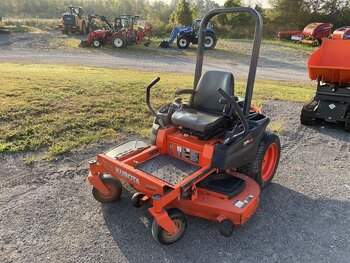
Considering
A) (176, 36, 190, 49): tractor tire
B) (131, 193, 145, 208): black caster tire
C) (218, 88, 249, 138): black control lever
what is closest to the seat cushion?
(218, 88, 249, 138): black control lever

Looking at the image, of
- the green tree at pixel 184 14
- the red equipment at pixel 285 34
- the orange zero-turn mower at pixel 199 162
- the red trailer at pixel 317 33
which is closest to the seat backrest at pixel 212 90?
the orange zero-turn mower at pixel 199 162

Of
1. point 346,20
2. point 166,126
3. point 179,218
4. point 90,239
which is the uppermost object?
point 346,20

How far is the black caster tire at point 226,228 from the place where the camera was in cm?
282

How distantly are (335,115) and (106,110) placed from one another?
4.23 meters

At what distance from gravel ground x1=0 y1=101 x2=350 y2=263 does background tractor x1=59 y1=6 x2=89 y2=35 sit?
71.2 ft

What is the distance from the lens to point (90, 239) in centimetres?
288

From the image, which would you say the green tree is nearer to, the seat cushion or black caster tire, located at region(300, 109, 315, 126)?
black caster tire, located at region(300, 109, 315, 126)

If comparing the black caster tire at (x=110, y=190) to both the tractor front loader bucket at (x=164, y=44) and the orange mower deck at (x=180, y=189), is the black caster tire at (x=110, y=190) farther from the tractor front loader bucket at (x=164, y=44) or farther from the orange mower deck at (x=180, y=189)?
the tractor front loader bucket at (x=164, y=44)

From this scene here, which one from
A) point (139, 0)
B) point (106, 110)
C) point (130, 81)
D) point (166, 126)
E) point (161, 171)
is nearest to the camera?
point (161, 171)

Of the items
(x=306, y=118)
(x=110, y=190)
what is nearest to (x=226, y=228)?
(x=110, y=190)

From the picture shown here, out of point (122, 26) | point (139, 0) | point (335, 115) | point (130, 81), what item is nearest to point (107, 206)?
point (335, 115)

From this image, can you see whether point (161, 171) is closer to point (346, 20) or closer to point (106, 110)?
point (106, 110)

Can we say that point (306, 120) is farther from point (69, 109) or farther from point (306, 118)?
point (69, 109)

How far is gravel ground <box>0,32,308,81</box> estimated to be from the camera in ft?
45.2
